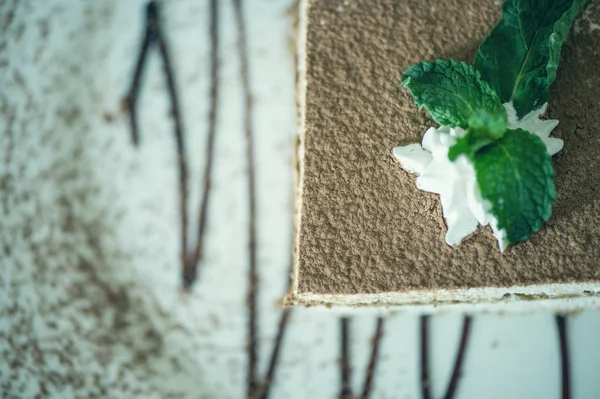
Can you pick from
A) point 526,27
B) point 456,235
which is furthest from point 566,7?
point 456,235

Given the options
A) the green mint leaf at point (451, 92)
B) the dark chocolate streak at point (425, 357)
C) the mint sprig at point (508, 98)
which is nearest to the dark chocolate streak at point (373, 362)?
the dark chocolate streak at point (425, 357)

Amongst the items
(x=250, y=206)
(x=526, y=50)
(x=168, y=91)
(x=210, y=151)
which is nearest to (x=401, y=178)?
(x=526, y=50)

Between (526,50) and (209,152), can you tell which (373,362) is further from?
(526,50)

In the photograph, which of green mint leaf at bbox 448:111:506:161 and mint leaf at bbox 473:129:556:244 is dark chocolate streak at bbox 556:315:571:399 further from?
green mint leaf at bbox 448:111:506:161

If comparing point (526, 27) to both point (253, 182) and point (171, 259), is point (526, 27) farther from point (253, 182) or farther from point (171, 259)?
point (171, 259)

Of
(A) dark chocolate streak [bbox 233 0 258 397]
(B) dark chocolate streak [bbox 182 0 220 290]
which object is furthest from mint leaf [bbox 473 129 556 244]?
(B) dark chocolate streak [bbox 182 0 220 290]

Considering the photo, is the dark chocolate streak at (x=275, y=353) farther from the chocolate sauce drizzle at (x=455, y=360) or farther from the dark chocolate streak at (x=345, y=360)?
the chocolate sauce drizzle at (x=455, y=360)

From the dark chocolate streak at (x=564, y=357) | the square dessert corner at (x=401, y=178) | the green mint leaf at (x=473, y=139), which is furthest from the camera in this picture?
the dark chocolate streak at (x=564, y=357)
